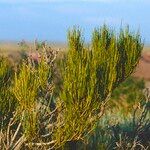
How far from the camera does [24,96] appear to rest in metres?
10.2

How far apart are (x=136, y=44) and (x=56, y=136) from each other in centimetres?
202

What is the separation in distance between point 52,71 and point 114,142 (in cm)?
264

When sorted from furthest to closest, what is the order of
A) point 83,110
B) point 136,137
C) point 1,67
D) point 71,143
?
point 136,137, point 71,143, point 1,67, point 83,110

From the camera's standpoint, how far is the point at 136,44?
35.9ft

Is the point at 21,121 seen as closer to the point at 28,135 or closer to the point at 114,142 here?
the point at 28,135

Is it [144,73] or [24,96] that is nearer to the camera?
[24,96]

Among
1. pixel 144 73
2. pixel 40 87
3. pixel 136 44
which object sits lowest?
pixel 144 73

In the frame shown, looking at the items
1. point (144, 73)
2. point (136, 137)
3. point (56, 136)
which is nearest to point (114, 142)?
point (136, 137)

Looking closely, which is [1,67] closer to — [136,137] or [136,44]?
[136,44]

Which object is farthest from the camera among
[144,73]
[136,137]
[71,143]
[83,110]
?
[144,73]

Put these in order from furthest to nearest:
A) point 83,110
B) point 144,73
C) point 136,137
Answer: point 144,73 → point 136,137 → point 83,110

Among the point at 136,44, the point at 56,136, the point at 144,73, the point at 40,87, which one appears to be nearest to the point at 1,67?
the point at 40,87

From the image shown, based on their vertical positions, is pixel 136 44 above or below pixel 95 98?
above

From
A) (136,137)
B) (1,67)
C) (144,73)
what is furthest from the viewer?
(144,73)
